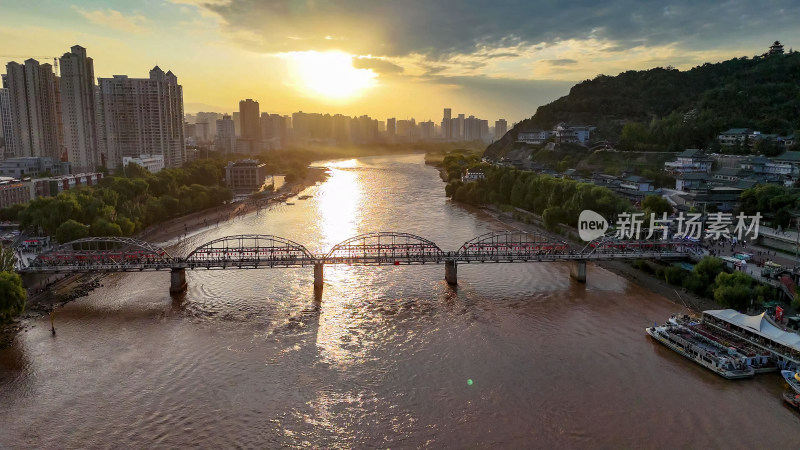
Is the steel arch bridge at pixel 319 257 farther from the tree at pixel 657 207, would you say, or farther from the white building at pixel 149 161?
the white building at pixel 149 161

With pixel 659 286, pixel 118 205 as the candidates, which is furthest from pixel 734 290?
pixel 118 205

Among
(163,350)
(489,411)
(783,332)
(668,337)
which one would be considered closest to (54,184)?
(163,350)

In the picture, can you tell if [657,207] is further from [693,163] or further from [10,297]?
[10,297]

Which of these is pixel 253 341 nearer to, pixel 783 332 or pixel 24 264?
pixel 24 264

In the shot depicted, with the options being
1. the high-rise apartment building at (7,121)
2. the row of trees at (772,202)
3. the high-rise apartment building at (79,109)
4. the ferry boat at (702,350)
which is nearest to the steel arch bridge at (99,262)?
the ferry boat at (702,350)

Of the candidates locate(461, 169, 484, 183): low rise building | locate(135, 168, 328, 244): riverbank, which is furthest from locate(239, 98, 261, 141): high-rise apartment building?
locate(461, 169, 484, 183): low rise building

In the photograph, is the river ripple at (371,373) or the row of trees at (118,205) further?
the row of trees at (118,205)

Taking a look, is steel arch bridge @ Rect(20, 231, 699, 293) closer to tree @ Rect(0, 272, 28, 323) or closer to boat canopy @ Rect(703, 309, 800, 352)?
tree @ Rect(0, 272, 28, 323)
